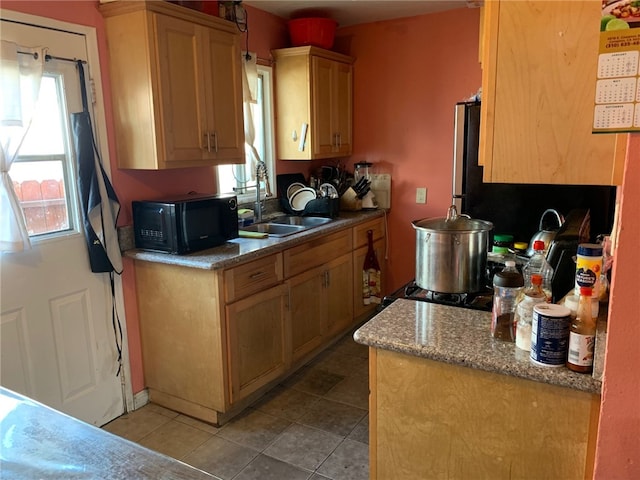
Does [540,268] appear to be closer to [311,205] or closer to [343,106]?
[311,205]

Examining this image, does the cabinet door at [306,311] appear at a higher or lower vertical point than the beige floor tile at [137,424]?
higher

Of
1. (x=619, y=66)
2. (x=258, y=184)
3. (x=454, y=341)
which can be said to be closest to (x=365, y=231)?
(x=258, y=184)

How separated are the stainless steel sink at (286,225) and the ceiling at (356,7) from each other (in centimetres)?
145

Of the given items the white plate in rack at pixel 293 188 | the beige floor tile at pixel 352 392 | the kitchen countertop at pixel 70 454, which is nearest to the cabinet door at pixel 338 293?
the beige floor tile at pixel 352 392

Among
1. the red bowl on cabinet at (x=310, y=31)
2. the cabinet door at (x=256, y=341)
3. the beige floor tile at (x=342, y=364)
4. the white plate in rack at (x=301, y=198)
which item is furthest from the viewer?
the white plate in rack at (x=301, y=198)

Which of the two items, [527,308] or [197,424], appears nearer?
[527,308]

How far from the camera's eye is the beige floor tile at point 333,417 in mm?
2541

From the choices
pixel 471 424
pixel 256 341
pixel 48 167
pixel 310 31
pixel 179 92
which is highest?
pixel 310 31

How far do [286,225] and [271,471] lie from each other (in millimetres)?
1673

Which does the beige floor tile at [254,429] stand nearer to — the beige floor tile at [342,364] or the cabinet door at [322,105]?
the beige floor tile at [342,364]

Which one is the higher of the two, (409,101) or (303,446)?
(409,101)

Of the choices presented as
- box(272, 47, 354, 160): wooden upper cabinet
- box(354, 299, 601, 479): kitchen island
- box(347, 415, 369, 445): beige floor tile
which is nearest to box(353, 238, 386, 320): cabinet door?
box(272, 47, 354, 160): wooden upper cabinet

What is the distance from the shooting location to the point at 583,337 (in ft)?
3.88

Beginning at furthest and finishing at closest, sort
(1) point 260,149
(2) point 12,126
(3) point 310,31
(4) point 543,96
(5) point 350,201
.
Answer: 1. (5) point 350,201
2. (1) point 260,149
3. (3) point 310,31
4. (2) point 12,126
5. (4) point 543,96
